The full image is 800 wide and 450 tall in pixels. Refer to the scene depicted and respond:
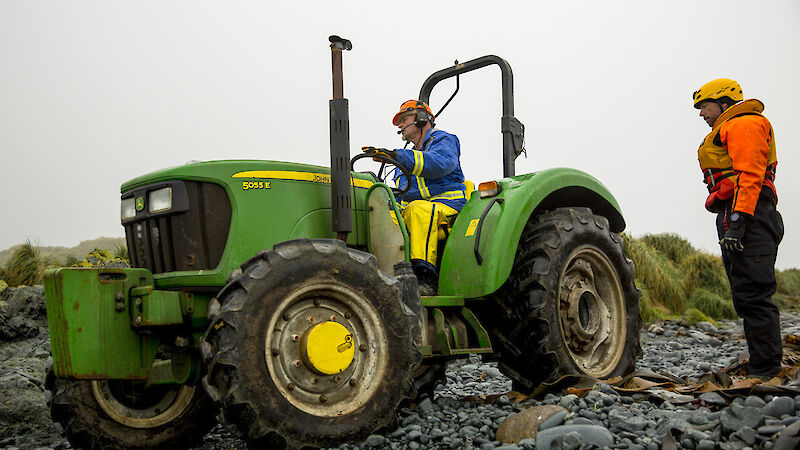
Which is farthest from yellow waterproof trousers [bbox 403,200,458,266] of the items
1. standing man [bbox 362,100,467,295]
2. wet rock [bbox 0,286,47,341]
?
wet rock [bbox 0,286,47,341]

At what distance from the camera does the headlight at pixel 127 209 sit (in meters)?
4.14

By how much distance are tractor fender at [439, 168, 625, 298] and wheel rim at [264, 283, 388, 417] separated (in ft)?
3.52

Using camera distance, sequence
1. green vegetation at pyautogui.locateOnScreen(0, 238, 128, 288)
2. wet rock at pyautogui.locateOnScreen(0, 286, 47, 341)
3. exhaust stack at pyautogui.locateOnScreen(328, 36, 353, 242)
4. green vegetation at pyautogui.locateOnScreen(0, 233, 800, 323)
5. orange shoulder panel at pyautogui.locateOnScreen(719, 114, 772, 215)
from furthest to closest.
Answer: green vegetation at pyautogui.locateOnScreen(0, 233, 800, 323)
green vegetation at pyautogui.locateOnScreen(0, 238, 128, 288)
wet rock at pyautogui.locateOnScreen(0, 286, 47, 341)
orange shoulder panel at pyautogui.locateOnScreen(719, 114, 772, 215)
exhaust stack at pyautogui.locateOnScreen(328, 36, 353, 242)

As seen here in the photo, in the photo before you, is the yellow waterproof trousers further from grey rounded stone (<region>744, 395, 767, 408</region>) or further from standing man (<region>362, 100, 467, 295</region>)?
grey rounded stone (<region>744, 395, 767, 408</region>)

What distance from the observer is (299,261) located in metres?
3.40

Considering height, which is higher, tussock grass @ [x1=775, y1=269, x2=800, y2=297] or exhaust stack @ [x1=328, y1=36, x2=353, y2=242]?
exhaust stack @ [x1=328, y1=36, x2=353, y2=242]

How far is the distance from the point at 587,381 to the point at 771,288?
5.07ft

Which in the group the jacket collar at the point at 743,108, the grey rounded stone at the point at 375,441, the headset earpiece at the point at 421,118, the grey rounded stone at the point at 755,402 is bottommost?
the grey rounded stone at the point at 375,441

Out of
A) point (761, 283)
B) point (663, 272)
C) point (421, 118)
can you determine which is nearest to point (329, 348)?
point (421, 118)

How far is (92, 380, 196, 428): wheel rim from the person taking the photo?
391 centimetres

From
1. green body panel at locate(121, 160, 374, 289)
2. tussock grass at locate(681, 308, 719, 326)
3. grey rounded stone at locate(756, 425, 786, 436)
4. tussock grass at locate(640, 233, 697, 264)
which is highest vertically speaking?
green body panel at locate(121, 160, 374, 289)

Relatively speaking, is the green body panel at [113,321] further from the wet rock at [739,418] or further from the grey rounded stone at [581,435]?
the wet rock at [739,418]

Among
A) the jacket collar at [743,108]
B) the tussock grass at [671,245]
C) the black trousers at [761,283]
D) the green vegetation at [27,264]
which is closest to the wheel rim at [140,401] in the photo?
the black trousers at [761,283]

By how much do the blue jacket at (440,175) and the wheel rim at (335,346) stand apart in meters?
1.50
